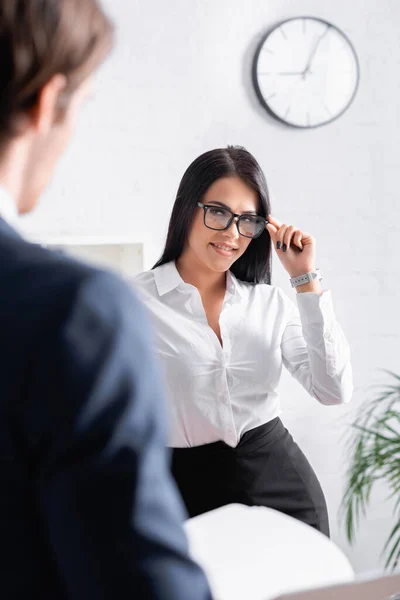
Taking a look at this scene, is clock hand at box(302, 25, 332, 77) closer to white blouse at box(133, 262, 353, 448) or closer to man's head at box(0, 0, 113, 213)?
white blouse at box(133, 262, 353, 448)

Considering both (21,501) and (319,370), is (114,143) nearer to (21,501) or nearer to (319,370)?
(319,370)

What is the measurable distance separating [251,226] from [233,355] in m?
0.35

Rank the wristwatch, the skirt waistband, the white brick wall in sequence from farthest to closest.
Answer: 1. the white brick wall
2. the wristwatch
3. the skirt waistband

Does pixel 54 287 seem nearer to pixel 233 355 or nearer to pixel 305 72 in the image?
pixel 233 355

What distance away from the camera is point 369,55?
2.78 metres

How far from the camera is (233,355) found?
6.28 feet

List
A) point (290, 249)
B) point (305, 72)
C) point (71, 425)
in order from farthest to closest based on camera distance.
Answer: point (305, 72), point (290, 249), point (71, 425)

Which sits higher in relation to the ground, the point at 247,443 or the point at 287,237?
Result: the point at 287,237

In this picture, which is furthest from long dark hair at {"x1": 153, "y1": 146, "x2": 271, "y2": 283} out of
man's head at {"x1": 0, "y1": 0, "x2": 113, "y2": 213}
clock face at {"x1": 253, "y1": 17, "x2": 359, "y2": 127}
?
man's head at {"x1": 0, "y1": 0, "x2": 113, "y2": 213}

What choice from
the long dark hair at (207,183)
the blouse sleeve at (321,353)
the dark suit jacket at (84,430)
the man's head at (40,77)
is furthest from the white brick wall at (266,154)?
the dark suit jacket at (84,430)

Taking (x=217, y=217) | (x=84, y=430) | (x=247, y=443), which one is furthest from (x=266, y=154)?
(x=84, y=430)

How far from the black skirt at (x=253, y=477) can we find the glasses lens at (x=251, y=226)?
527mm

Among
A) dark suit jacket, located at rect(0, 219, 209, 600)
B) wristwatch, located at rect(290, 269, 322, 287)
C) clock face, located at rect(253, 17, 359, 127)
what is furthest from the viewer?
clock face, located at rect(253, 17, 359, 127)

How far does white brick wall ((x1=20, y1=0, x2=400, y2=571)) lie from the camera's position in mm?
2494
